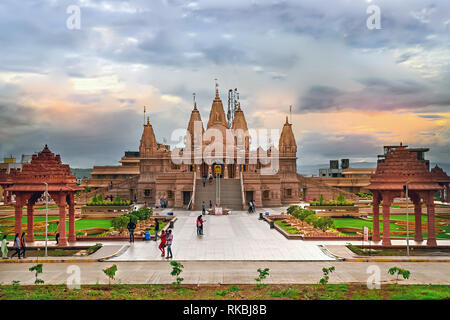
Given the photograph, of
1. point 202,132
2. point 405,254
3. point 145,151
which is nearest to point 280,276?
point 405,254

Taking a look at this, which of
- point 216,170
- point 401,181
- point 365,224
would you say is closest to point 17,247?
point 401,181

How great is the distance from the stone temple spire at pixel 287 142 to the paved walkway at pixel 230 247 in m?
26.7

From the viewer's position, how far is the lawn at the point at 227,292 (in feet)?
46.1

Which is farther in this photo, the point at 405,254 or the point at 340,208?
the point at 340,208

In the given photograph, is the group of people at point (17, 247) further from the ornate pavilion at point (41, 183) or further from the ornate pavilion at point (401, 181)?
the ornate pavilion at point (401, 181)

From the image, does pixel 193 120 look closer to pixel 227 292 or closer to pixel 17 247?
pixel 17 247

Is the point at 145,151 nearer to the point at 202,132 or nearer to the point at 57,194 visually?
the point at 202,132

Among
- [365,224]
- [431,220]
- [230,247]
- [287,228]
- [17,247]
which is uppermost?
[431,220]

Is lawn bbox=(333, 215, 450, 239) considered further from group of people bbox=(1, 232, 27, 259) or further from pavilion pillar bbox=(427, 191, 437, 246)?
group of people bbox=(1, 232, 27, 259)

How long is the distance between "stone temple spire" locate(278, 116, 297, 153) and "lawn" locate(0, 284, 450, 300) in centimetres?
4291

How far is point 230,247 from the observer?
2369 cm

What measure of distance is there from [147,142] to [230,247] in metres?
37.6
